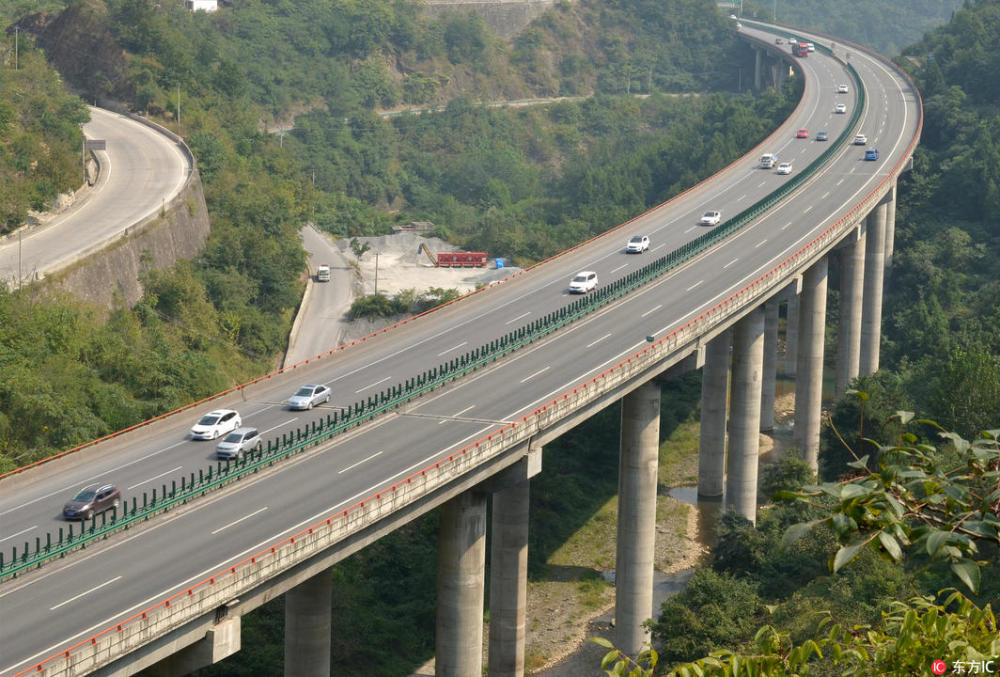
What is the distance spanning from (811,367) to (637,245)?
1776 cm

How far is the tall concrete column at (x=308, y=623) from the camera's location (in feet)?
171

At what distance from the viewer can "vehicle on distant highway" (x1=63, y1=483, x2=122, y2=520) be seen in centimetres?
4897

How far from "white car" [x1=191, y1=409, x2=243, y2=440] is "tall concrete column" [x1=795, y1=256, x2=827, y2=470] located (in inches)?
2288

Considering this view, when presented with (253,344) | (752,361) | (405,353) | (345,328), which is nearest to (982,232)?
(752,361)

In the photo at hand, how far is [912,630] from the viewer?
577 inches

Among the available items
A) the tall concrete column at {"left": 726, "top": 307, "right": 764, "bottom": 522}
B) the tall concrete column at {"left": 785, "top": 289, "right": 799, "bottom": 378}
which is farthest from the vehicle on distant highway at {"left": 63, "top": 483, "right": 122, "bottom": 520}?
the tall concrete column at {"left": 785, "top": 289, "right": 799, "bottom": 378}

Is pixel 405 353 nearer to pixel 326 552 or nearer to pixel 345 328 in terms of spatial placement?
pixel 326 552

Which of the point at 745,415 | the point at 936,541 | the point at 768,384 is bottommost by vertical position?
the point at 768,384

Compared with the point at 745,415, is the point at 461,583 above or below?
above

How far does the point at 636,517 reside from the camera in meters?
73.6

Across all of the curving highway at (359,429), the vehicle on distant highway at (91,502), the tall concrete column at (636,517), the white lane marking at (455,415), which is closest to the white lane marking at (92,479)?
the curving highway at (359,429)

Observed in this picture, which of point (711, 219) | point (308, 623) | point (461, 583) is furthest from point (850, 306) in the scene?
point (308, 623)

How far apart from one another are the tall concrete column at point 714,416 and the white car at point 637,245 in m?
9.98

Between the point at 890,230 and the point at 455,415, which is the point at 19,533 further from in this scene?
the point at 890,230
